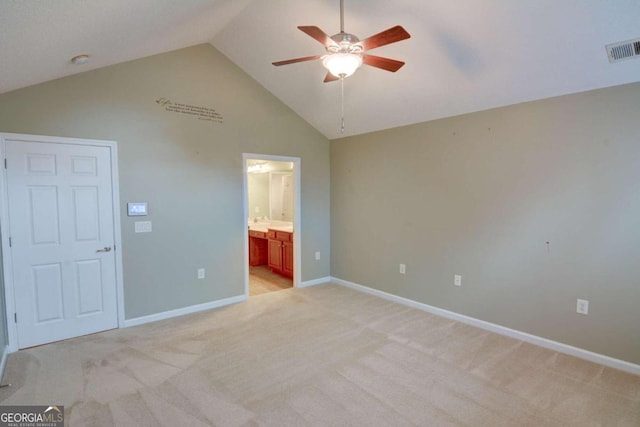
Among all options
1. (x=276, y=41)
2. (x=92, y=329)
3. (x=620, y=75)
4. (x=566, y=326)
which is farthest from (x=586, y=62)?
(x=92, y=329)

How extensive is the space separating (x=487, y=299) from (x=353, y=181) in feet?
8.13

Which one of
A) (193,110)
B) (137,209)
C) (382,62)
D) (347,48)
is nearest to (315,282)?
(137,209)

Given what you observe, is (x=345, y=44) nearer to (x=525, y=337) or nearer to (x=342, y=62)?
(x=342, y=62)

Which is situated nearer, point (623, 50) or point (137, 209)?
point (623, 50)

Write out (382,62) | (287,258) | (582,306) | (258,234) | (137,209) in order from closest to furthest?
(382,62), (582,306), (137,209), (287,258), (258,234)

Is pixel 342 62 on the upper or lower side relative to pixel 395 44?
lower

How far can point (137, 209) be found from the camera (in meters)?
3.57

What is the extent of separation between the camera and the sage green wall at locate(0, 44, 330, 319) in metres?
3.20

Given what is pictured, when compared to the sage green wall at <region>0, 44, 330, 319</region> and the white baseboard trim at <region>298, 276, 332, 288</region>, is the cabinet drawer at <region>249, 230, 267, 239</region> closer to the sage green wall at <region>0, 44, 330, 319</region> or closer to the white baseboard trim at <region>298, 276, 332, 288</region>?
the white baseboard trim at <region>298, 276, 332, 288</region>

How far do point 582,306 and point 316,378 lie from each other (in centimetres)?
251

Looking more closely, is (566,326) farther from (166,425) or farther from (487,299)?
(166,425)

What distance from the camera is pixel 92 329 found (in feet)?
11.1

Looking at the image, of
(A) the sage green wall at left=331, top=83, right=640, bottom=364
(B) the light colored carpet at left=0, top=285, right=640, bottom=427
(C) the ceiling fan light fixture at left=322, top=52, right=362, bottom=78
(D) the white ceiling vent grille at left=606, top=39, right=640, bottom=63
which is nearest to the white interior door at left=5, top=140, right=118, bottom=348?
(B) the light colored carpet at left=0, top=285, right=640, bottom=427

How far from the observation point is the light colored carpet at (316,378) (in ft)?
7.07
